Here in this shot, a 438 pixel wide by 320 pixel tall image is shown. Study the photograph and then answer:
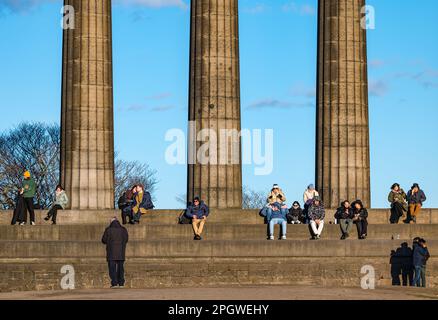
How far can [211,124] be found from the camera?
98.8 m

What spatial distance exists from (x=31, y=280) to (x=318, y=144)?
28336mm

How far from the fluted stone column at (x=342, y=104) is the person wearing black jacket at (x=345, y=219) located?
1228cm

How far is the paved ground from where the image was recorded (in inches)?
2406

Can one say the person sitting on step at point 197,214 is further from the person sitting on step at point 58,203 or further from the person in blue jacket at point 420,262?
the person in blue jacket at point 420,262

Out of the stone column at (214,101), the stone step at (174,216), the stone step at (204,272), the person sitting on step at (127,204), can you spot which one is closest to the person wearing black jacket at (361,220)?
the stone step at (204,272)

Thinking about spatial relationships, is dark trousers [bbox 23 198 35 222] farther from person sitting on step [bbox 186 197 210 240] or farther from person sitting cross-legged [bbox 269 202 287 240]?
person sitting cross-legged [bbox 269 202 287 240]

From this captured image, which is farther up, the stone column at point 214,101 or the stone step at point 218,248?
the stone column at point 214,101

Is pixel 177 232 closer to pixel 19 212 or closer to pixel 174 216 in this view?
pixel 174 216

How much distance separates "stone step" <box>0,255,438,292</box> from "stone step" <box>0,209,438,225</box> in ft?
49.2

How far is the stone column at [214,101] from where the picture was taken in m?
98.6

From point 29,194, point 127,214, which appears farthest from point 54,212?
point 127,214

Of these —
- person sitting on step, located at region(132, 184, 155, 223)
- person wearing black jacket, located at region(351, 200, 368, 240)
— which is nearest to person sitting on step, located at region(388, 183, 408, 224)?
person wearing black jacket, located at region(351, 200, 368, 240)

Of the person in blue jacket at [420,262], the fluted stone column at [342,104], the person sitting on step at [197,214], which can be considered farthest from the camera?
the fluted stone column at [342,104]

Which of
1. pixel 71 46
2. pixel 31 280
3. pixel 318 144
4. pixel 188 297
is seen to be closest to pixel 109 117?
pixel 71 46
